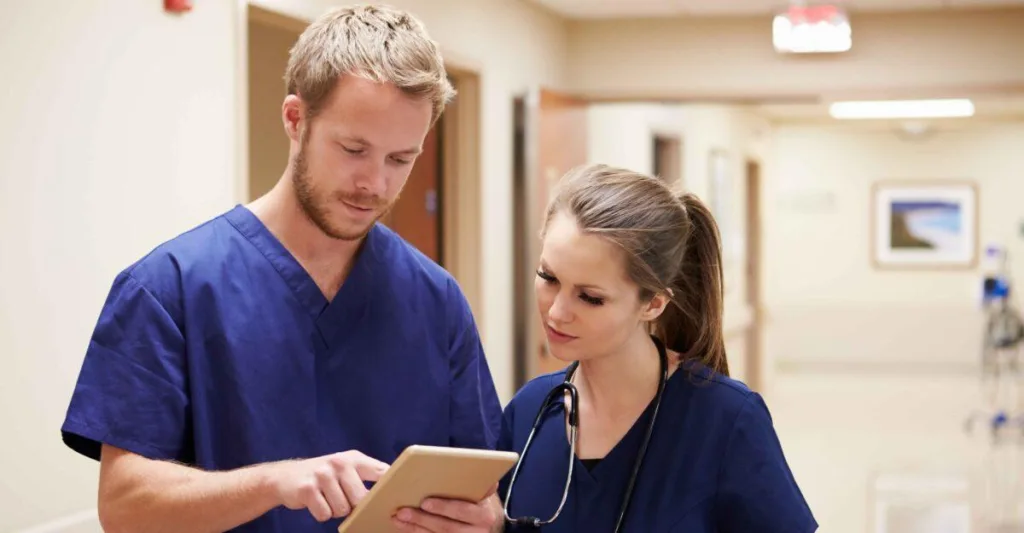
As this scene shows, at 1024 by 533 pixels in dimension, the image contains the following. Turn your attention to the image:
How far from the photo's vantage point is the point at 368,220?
62.5 inches

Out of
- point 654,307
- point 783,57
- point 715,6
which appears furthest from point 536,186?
point 654,307

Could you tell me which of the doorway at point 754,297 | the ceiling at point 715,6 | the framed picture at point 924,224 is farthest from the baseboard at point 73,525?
the framed picture at point 924,224

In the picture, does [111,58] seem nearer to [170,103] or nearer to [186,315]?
[170,103]

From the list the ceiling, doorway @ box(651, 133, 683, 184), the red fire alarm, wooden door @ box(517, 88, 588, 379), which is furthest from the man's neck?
doorway @ box(651, 133, 683, 184)

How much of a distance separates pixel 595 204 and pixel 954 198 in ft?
39.3

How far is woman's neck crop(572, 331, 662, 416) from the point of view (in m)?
1.69

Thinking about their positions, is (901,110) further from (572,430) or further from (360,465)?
(360,465)

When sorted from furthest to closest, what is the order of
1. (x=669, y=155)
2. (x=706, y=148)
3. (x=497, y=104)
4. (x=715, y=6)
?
(x=706, y=148) → (x=669, y=155) → (x=715, y=6) → (x=497, y=104)

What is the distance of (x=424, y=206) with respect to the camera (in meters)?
5.14

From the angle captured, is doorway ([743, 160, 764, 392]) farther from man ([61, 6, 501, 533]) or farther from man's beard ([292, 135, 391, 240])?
man's beard ([292, 135, 391, 240])

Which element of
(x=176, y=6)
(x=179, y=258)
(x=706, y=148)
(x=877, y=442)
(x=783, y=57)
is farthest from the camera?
(x=706, y=148)

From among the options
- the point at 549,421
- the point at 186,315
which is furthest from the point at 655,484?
the point at 186,315

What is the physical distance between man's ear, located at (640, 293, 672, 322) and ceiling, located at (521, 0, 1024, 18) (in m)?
4.28

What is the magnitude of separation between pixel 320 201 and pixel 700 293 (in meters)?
0.57
